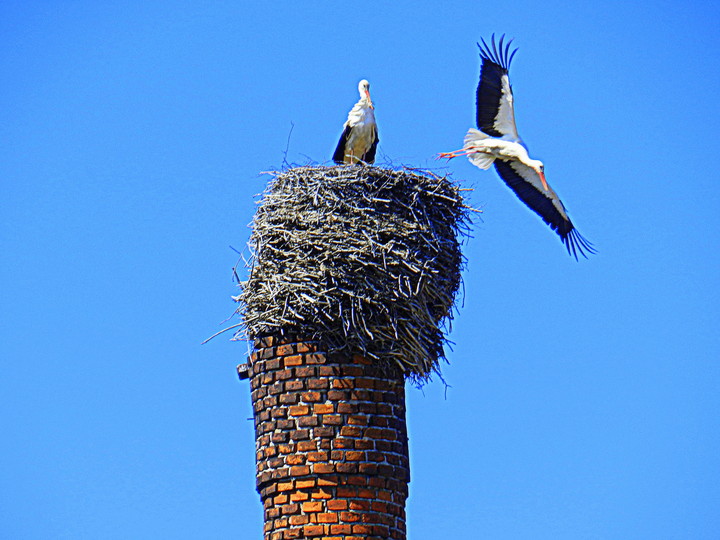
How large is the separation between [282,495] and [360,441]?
64cm

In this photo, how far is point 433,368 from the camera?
31.7 feet

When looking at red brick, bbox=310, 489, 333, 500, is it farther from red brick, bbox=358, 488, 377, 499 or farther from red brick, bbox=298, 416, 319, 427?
red brick, bbox=298, 416, 319, 427

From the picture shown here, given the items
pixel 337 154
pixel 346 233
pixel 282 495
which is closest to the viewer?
pixel 282 495

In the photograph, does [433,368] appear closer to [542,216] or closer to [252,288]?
[252,288]

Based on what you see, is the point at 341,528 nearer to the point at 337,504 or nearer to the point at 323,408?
the point at 337,504

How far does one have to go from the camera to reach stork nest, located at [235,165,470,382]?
364 inches

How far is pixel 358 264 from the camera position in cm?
938

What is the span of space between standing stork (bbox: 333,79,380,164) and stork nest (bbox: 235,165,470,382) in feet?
10.4

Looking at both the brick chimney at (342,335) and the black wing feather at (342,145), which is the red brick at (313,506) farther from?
the black wing feather at (342,145)

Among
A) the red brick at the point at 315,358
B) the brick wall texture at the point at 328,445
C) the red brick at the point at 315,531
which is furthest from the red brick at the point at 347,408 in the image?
the red brick at the point at 315,531

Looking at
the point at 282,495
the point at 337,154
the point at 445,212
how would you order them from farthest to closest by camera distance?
the point at 337,154
the point at 445,212
the point at 282,495

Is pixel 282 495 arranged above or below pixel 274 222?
below

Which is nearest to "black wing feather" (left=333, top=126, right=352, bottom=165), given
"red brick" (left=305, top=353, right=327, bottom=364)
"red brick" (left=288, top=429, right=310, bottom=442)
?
"red brick" (left=305, top=353, right=327, bottom=364)

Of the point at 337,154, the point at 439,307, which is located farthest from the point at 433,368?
the point at 337,154
